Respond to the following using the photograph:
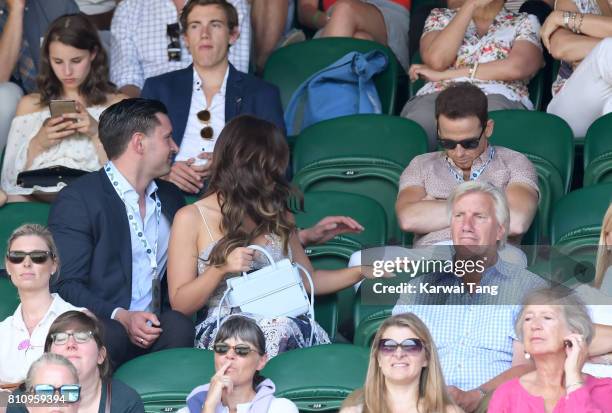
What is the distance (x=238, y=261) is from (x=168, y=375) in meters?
0.51

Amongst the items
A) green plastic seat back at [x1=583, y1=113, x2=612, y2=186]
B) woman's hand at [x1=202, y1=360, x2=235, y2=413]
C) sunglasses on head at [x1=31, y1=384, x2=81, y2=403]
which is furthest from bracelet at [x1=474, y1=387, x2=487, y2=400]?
green plastic seat back at [x1=583, y1=113, x2=612, y2=186]

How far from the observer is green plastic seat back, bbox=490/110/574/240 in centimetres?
660

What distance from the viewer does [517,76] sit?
7.29m

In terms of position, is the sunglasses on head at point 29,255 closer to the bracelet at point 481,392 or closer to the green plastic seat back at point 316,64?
the bracelet at point 481,392

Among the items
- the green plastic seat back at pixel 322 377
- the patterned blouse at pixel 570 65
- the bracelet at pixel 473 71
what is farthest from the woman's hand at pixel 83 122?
the patterned blouse at pixel 570 65

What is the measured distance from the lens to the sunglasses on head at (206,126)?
6.96 m

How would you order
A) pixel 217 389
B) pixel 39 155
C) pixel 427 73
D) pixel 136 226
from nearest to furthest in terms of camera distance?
1. pixel 217 389
2. pixel 136 226
3. pixel 39 155
4. pixel 427 73

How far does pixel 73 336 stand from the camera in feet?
16.7

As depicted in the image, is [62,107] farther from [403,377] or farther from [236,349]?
[403,377]

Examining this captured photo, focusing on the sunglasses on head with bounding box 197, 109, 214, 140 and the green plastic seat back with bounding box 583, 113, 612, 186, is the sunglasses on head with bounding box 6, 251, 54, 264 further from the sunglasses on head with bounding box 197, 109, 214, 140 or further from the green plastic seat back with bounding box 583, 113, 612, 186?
the green plastic seat back with bounding box 583, 113, 612, 186

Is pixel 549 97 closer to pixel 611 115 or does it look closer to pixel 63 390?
pixel 611 115

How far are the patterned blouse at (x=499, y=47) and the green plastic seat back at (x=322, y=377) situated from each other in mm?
2414

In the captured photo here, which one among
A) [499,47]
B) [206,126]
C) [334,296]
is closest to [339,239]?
[334,296]

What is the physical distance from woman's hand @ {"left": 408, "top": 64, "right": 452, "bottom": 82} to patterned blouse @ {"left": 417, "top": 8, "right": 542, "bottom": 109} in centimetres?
3
